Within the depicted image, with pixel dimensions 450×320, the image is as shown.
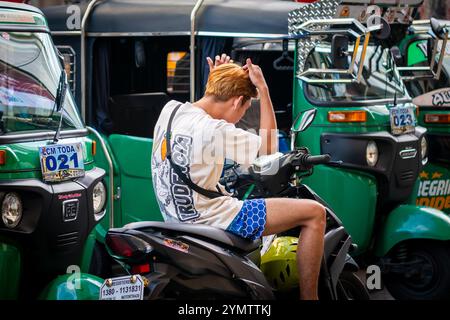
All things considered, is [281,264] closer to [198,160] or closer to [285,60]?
[198,160]

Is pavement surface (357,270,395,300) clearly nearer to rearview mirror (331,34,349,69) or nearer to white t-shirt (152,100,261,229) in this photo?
rearview mirror (331,34,349,69)

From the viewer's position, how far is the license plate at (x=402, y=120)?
6695mm

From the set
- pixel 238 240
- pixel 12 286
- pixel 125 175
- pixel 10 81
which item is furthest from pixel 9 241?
pixel 125 175

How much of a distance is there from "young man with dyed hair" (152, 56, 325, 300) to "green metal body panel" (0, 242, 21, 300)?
84 cm

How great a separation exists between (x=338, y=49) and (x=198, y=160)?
2.44 meters

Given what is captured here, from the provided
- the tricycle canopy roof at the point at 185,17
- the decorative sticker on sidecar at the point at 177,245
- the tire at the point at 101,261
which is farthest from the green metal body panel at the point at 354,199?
the decorative sticker on sidecar at the point at 177,245

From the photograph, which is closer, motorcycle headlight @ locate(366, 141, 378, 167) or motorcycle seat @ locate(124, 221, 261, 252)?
motorcycle seat @ locate(124, 221, 261, 252)

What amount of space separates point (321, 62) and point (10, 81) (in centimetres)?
274

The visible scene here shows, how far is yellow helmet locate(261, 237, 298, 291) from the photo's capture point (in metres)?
4.79

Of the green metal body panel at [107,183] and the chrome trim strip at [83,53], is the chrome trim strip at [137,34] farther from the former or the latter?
the green metal body panel at [107,183]

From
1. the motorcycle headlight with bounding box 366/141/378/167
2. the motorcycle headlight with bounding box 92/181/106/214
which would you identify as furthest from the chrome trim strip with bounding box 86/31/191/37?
the motorcycle headlight with bounding box 92/181/106/214

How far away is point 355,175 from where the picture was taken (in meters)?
6.59

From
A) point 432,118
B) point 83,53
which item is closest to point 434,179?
point 432,118

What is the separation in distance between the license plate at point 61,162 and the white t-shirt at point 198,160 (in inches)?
24.3
